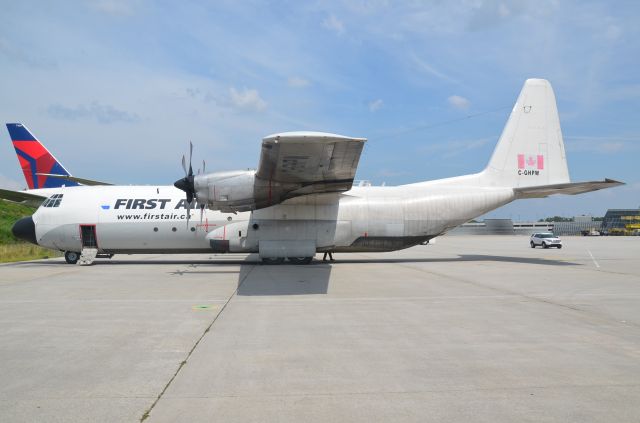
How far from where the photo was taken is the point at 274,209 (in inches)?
794

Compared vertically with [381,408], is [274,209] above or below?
above

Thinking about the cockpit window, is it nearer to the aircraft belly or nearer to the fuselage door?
the fuselage door

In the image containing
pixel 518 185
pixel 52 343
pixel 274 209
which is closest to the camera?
pixel 52 343

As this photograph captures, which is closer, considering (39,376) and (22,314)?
(39,376)

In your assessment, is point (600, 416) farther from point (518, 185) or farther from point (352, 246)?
point (518, 185)

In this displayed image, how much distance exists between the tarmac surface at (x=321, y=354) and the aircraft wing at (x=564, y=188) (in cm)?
761

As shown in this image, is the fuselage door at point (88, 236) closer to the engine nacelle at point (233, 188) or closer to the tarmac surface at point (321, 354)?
the engine nacelle at point (233, 188)

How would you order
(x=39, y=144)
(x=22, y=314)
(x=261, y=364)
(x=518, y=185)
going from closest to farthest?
1. (x=261, y=364)
2. (x=22, y=314)
3. (x=518, y=185)
4. (x=39, y=144)

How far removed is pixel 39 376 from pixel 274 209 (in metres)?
14.8

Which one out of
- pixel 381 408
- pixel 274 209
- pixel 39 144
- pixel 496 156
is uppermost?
pixel 39 144

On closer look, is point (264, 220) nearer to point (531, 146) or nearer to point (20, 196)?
point (531, 146)

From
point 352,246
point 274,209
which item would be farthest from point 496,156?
point 274,209

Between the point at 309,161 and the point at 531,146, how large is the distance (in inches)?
496

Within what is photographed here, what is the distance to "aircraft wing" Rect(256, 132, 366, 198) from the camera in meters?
12.5
